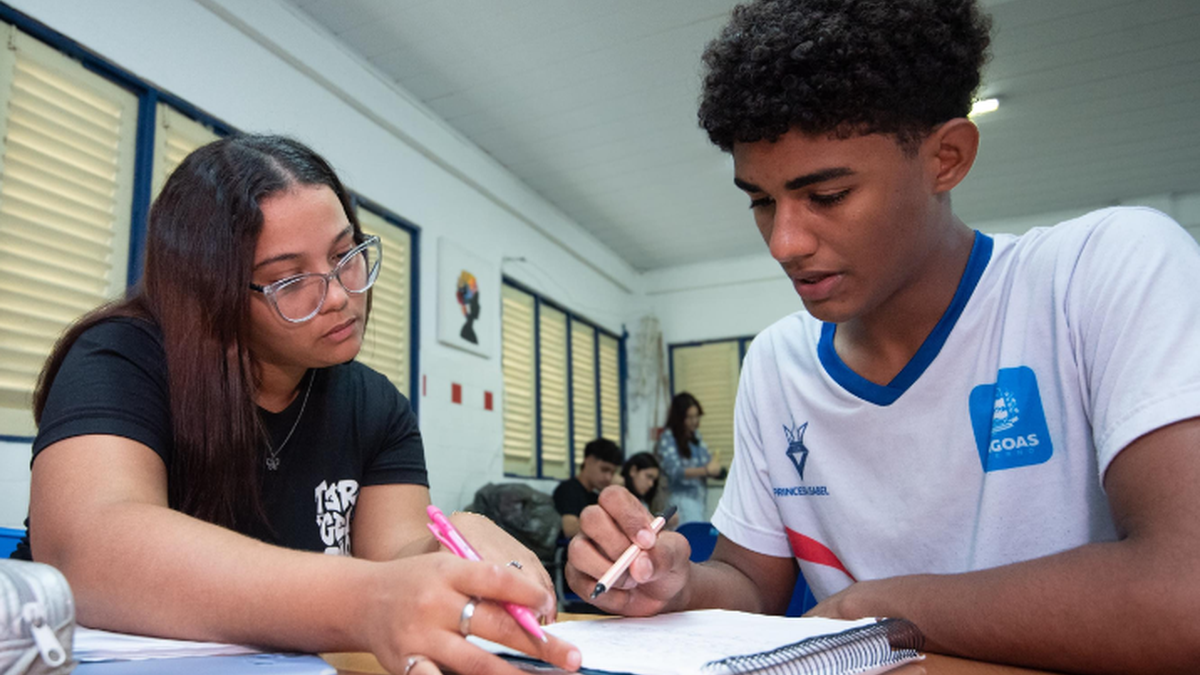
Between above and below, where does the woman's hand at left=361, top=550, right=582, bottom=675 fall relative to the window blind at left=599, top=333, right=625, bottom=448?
below

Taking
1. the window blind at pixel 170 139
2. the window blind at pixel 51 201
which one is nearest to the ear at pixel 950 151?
the window blind at pixel 51 201

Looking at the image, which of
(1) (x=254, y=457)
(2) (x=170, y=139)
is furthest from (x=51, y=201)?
(1) (x=254, y=457)

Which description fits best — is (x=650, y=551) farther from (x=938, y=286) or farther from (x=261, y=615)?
(x=938, y=286)

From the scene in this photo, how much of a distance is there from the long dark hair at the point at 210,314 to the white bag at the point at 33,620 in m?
0.51

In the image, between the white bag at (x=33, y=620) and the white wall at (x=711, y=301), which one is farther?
the white wall at (x=711, y=301)

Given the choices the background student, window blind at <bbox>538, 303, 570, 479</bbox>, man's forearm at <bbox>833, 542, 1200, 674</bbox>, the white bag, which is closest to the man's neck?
man's forearm at <bbox>833, 542, 1200, 674</bbox>

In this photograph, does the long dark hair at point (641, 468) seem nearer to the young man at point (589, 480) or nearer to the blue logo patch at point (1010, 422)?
the young man at point (589, 480)

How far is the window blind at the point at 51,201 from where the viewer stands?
8.79ft

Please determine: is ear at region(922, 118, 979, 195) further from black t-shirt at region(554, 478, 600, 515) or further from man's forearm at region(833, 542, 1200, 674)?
black t-shirt at region(554, 478, 600, 515)

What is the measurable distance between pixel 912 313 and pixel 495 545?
2.09 ft

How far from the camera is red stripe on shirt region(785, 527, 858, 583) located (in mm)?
1167

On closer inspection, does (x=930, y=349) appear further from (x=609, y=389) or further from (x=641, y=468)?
(x=609, y=389)

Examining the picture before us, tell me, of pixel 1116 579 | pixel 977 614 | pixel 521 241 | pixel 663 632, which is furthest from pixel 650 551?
pixel 521 241

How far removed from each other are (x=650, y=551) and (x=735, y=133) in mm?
540
